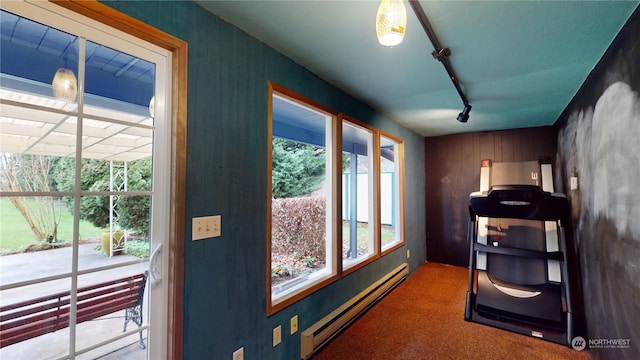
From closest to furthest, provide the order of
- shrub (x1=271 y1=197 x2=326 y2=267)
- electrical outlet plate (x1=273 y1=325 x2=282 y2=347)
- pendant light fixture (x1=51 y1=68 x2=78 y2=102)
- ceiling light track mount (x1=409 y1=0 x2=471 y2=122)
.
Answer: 1. pendant light fixture (x1=51 y1=68 x2=78 y2=102)
2. ceiling light track mount (x1=409 y1=0 x2=471 y2=122)
3. electrical outlet plate (x1=273 y1=325 x2=282 y2=347)
4. shrub (x1=271 y1=197 x2=326 y2=267)

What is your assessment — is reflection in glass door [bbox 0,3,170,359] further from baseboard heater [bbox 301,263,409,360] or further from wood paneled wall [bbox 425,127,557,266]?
wood paneled wall [bbox 425,127,557,266]

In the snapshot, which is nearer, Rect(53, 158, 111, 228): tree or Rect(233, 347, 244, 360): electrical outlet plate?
Rect(53, 158, 111, 228): tree

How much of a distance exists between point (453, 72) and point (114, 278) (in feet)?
8.52

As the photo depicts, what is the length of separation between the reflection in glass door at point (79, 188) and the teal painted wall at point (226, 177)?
0.14m

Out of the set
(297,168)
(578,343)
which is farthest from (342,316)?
(578,343)

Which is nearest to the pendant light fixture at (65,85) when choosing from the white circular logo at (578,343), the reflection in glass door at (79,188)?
the reflection in glass door at (79,188)

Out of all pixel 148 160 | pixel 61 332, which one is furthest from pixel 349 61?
pixel 61 332

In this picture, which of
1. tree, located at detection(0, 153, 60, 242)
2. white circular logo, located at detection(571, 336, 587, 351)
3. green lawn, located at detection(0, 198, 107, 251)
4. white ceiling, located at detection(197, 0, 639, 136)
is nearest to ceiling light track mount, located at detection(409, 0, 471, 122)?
white ceiling, located at detection(197, 0, 639, 136)

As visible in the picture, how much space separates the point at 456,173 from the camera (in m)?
4.53

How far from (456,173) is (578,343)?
9.00 feet

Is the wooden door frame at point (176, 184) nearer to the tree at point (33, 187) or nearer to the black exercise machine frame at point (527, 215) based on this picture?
the tree at point (33, 187)

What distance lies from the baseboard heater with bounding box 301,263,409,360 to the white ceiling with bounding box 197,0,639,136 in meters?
2.08

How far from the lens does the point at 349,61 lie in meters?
1.98

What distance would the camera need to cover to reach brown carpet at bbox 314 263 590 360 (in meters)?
2.15
